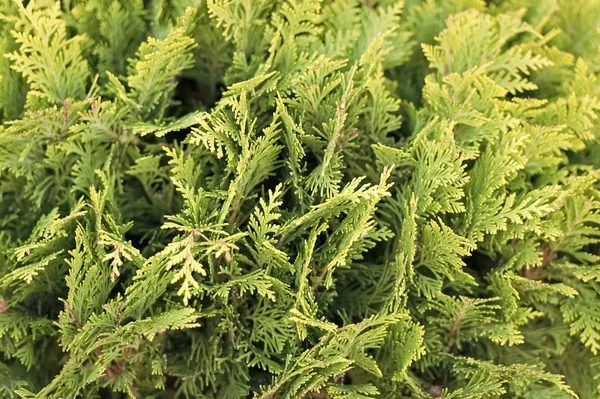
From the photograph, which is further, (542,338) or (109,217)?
(542,338)

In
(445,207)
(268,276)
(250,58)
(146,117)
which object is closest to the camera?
(268,276)

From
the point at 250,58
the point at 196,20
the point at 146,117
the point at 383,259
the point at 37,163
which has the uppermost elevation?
the point at 196,20

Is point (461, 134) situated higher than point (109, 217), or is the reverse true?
point (461, 134)

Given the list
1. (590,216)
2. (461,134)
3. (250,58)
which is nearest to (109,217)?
(250,58)

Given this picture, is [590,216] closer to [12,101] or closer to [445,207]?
[445,207]

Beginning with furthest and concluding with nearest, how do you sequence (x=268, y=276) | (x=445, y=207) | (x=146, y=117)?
(x=146, y=117)
(x=445, y=207)
(x=268, y=276)

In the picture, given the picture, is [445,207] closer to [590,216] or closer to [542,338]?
[590,216]
